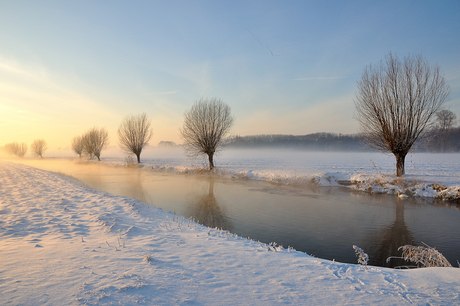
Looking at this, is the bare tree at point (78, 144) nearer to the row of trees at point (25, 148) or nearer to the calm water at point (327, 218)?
the row of trees at point (25, 148)

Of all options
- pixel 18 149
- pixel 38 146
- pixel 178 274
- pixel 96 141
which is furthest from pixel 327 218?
pixel 18 149

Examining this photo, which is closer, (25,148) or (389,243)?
(389,243)

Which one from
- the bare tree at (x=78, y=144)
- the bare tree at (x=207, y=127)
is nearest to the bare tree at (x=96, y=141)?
the bare tree at (x=78, y=144)

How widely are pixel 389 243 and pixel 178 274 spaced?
7.01m

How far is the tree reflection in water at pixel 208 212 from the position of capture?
916cm

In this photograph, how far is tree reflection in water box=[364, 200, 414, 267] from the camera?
6.10 m

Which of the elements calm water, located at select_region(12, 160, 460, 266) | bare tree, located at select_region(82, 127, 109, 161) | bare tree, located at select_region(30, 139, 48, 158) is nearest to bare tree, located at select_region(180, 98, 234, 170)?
calm water, located at select_region(12, 160, 460, 266)

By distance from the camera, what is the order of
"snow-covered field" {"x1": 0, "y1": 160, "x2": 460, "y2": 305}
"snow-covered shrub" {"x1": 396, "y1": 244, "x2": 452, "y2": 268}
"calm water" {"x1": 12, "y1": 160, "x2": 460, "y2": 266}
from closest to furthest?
1. "snow-covered field" {"x1": 0, "y1": 160, "x2": 460, "y2": 305}
2. "snow-covered shrub" {"x1": 396, "y1": 244, "x2": 452, "y2": 268}
3. "calm water" {"x1": 12, "y1": 160, "x2": 460, "y2": 266}

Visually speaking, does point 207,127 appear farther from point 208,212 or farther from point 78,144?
point 78,144

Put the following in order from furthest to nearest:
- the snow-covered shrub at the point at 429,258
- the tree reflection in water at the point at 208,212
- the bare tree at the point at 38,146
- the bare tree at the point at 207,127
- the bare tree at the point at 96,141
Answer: the bare tree at the point at 38,146
the bare tree at the point at 96,141
the bare tree at the point at 207,127
the tree reflection in water at the point at 208,212
the snow-covered shrub at the point at 429,258

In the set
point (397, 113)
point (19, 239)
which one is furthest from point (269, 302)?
point (397, 113)

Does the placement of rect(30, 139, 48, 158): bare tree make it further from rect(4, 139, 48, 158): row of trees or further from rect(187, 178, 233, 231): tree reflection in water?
rect(187, 178, 233, 231): tree reflection in water

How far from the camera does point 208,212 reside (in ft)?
35.8

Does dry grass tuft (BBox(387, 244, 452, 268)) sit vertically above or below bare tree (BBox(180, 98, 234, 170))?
below
